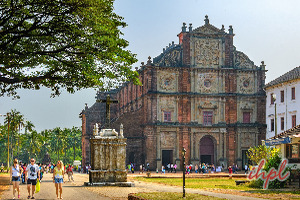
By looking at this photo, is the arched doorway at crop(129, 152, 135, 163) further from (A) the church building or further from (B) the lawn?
(B) the lawn

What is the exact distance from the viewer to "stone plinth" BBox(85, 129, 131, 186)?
1294 inches

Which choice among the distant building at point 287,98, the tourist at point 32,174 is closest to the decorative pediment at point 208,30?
the distant building at point 287,98

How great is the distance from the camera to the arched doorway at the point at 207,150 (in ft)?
237

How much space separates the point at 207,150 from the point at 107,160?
134 ft

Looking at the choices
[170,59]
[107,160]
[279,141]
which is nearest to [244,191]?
[279,141]

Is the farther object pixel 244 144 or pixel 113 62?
pixel 244 144

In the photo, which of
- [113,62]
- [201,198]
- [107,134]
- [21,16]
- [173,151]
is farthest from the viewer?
[173,151]

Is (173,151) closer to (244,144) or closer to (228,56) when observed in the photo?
(244,144)

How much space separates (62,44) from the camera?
25781 mm

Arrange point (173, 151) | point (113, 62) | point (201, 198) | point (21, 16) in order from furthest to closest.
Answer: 1. point (173, 151)
2. point (113, 62)
3. point (21, 16)
4. point (201, 198)

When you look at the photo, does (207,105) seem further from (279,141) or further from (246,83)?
(279,141)

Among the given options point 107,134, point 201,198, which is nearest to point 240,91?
point 107,134

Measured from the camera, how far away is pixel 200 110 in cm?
7231

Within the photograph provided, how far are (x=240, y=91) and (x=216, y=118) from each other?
515cm
